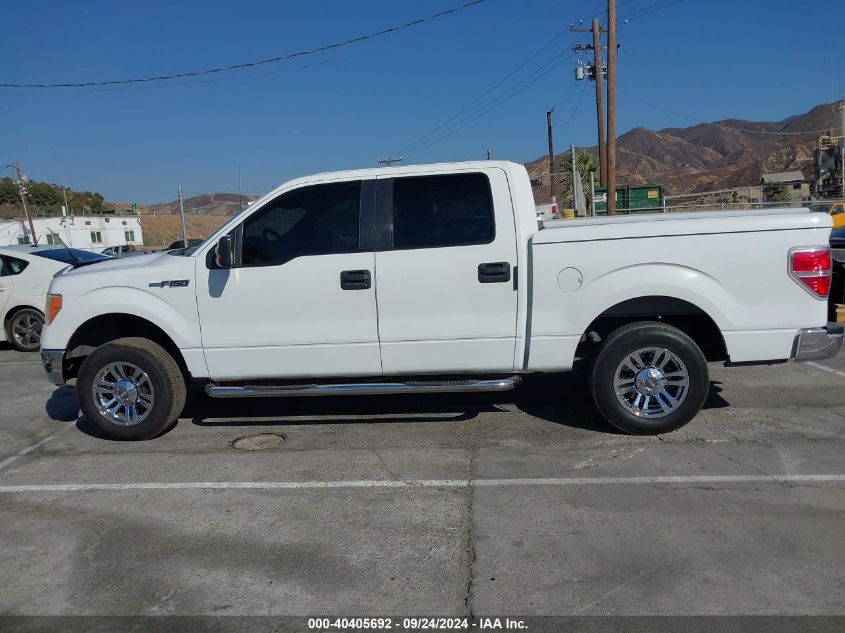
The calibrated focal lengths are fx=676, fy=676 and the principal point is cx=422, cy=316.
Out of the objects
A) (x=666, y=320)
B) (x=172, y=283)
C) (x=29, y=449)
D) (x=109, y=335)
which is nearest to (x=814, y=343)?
(x=666, y=320)

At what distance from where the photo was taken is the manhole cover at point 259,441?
17.9ft

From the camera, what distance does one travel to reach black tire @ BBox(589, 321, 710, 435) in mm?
5094

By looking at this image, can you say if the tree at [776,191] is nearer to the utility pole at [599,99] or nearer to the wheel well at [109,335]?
the utility pole at [599,99]

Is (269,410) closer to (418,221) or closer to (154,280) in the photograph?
(154,280)

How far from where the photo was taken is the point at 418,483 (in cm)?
457

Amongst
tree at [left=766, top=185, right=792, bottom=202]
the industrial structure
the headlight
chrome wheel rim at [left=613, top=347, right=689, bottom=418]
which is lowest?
chrome wheel rim at [left=613, top=347, right=689, bottom=418]

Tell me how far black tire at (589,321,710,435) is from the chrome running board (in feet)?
2.14

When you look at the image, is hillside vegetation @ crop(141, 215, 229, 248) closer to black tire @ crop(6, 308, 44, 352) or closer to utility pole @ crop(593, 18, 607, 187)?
utility pole @ crop(593, 18, 607, 187)

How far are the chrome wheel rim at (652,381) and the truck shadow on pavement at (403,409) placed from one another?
35cm

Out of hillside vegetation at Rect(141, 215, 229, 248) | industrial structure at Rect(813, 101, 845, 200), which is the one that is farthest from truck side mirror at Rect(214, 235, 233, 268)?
hillside vegetation at Rect(141, 215, 229, 248)

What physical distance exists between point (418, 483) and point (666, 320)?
2.50 m

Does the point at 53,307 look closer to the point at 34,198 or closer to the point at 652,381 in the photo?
the point at 652,381

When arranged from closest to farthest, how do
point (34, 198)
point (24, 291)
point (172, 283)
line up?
point (172, 283) → point (24, 291) → point (34, 198)

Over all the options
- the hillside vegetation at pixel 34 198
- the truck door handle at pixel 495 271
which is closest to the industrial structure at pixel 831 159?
the truck door handle at pixel 495 271
